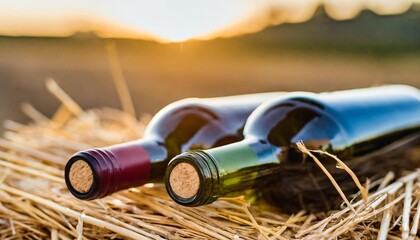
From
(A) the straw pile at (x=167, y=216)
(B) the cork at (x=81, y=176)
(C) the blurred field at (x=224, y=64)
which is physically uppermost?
(C) the blurred field at (x=224, y=64)

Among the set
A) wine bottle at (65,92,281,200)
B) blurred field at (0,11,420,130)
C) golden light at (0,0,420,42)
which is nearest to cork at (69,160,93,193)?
wine bottle at (65,92,281,200)

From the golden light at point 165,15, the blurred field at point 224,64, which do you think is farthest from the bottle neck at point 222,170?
the blurred field at point 224,64

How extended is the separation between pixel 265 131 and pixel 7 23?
9.19 ft

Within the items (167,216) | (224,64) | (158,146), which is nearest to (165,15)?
(224,64)

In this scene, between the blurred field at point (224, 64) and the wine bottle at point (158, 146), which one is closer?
the wine bottle at point (158, 146)

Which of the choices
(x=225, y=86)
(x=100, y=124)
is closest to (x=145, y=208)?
(x=100, y=124)

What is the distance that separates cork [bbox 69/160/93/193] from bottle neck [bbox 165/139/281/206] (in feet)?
0.43

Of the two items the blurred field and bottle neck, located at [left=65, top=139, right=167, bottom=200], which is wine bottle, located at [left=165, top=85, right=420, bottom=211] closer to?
bottle neck, located at [left=65, top=139, right=167, bottom=200]

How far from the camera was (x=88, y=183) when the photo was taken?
963mm

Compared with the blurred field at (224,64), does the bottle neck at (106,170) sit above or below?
below

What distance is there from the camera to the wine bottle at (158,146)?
0.96 meters

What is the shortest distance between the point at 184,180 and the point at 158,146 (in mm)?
220

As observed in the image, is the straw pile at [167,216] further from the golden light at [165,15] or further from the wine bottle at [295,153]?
the golden light at [165,15]

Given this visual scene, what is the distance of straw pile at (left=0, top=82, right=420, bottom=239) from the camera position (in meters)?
0.95
